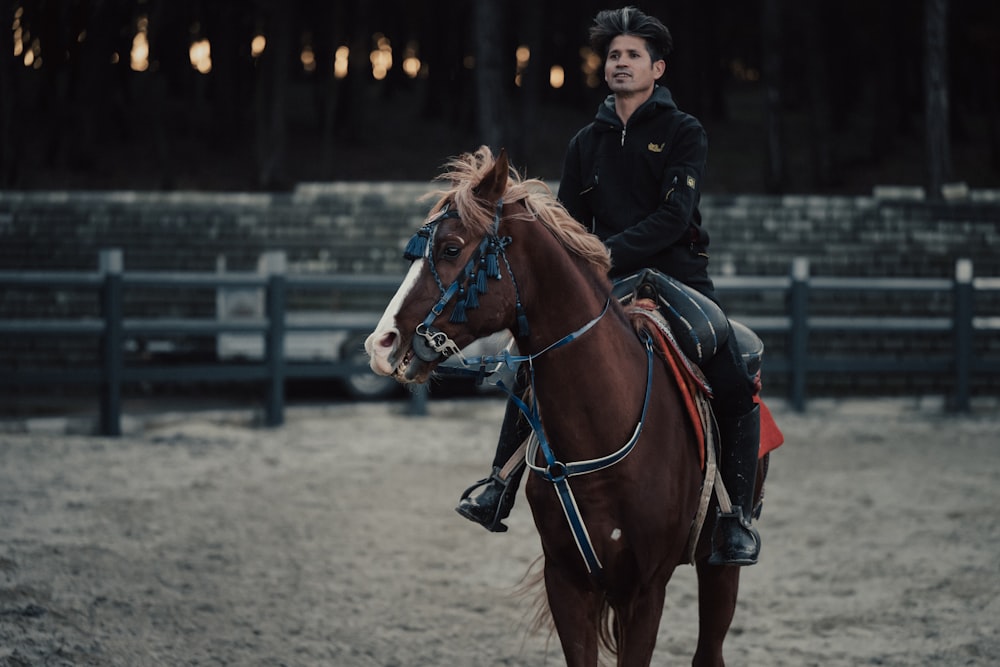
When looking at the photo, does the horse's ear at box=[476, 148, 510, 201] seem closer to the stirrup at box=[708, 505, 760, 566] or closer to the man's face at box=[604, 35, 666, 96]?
the man's face at box=[604, 35, 666, 96]

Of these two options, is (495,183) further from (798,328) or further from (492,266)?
(798,328)

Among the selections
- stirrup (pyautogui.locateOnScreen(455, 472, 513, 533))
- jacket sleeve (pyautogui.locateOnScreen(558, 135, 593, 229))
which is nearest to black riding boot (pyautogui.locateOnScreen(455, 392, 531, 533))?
stirrup (pyautogui.locateOnScreen(455, 472, 513, 533))

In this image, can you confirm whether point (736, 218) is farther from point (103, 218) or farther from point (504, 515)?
point (504, 515)

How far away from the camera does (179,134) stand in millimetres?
40094

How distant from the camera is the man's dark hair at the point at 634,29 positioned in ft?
12.4

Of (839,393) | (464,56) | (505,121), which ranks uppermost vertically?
(464,56)

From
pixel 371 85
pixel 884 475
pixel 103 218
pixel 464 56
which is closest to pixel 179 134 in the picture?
pixel 464 56

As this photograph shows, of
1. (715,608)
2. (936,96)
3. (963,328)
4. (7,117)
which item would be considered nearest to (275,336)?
(963,328)

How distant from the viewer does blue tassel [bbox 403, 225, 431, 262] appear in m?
3.13

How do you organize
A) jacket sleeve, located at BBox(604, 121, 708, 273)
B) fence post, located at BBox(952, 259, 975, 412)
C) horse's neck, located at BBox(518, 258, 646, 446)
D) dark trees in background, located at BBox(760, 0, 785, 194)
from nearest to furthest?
1. horse's neck, located at BBox(518, 258, 646, 446)
2. jacket sleeve, located at BBox(604, 121, 708, 273)
3. fence post, located at BBox(952, 259, 975, 412)
4. dark trees in background, located at BBox(760, 0, 785, 194)

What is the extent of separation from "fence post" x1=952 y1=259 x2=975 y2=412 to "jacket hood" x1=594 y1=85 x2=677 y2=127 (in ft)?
32.3

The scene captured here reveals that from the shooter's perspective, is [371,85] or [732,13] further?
[371,85]

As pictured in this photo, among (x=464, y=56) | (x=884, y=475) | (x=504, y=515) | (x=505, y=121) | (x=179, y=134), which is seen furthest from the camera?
(x=464, y=56)

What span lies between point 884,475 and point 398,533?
13.3ft
